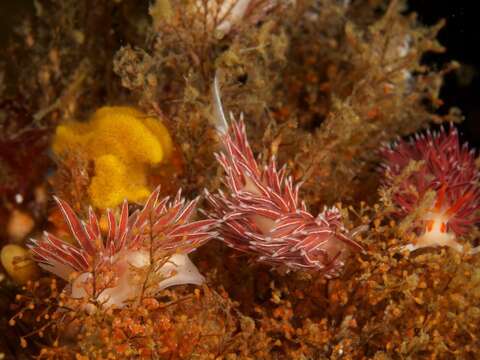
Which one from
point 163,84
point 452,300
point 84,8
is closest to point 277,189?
point 452,300

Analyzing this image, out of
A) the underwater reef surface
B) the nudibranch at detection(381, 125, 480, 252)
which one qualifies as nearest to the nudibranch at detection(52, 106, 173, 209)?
the underwater reef surface

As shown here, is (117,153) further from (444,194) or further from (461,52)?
(461,52)

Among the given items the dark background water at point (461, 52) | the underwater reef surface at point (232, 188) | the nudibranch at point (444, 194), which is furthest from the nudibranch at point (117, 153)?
the dark background water at point (461, 52)

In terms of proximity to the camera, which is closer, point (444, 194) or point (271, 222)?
point (271, 222)

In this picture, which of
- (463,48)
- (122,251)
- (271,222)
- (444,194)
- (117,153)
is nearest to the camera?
(122,251)

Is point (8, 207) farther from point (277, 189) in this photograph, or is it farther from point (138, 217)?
point (277, 189)

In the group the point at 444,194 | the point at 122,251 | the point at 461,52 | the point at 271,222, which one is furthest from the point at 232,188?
the point at 461,52

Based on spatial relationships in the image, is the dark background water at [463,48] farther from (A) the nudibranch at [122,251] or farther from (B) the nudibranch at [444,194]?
(A) the nudibranch at [122,251]
